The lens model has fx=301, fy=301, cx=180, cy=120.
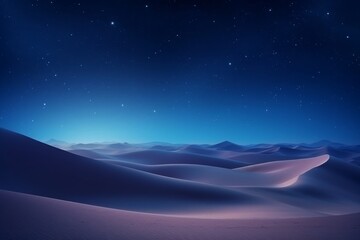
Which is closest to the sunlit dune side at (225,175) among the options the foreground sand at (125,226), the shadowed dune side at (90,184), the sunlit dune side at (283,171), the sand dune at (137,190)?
the sunlit dune side at (283,171)

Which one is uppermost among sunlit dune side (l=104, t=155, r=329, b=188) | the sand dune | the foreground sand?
sunlit dune side (l=104, t=155, r=329, b=188)

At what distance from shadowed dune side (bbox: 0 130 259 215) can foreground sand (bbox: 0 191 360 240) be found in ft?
11.2

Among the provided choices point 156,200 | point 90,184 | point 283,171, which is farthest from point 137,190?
point 283,171

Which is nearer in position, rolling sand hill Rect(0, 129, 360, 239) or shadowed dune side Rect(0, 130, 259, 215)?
rolling sand hill Rect(0, 129, 360, 239)

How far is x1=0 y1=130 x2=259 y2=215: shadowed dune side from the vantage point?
8039 mm

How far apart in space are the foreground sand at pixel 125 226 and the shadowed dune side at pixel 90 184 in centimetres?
342

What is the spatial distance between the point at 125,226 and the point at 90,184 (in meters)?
5.64

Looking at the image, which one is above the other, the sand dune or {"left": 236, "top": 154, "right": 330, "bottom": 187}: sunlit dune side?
{"left": 236, "top": 154, "right": 330, "bottom": 187}: sunlit dune side

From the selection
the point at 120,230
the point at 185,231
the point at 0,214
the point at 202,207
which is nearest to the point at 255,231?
the point at 185,231

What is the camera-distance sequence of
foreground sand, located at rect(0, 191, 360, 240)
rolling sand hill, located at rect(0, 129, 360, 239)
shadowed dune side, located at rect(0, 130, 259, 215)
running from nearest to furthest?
foreground sand, located at rect(0, 191, 360, 240) < rolling sand hill, located at rect(0, 129, 360, 239) < shadowed dune side, located at rect(0, 130, 259, 215)

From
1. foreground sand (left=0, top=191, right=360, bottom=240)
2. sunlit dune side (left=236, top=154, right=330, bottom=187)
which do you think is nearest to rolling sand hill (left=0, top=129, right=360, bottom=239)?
foreground sand (left=0, top=191, right=360, bottom=240)

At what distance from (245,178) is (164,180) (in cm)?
779

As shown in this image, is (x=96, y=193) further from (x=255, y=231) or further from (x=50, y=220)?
(x=255, y=231)

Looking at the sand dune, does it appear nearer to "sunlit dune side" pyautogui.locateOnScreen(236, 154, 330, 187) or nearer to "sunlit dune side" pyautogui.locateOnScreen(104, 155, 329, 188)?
"sunlit dune side" pyautogui.locateOnScreen(236, 154, 330, 187)
